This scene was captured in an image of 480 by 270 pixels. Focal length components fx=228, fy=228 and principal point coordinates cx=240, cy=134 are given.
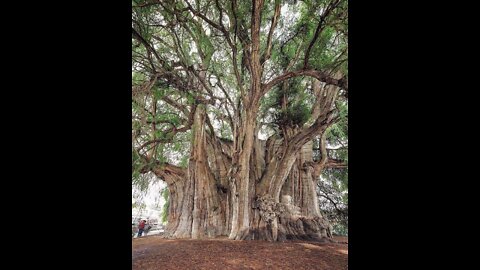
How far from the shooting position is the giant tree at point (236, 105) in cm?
338

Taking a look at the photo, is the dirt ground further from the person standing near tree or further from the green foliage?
the green foliage

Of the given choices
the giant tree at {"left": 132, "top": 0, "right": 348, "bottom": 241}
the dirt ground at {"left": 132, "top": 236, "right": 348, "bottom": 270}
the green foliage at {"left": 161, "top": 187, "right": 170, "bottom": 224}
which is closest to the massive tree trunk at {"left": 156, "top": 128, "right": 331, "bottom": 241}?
the giant tree at {"left": 132, "top": 0, "right": 348, "bottom": 241}

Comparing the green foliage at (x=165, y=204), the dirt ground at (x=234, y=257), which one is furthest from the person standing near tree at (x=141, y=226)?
the dirt ground at (x=234, y=257)

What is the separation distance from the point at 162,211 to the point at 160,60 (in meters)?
3.57

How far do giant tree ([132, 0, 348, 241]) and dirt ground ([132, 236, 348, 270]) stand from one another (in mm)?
746

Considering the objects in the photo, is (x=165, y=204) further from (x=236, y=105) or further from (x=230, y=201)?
(x=236, y=105)

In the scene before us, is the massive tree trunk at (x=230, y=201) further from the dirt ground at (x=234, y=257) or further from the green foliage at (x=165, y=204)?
the dirt ground at (x=234, y=257)

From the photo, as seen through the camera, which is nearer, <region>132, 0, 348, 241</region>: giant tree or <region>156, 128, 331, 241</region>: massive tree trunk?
<region>132, 0, 348, 241</region>: giant tree

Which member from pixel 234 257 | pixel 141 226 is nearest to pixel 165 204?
pixel 141 226

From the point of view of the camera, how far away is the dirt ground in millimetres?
2301
